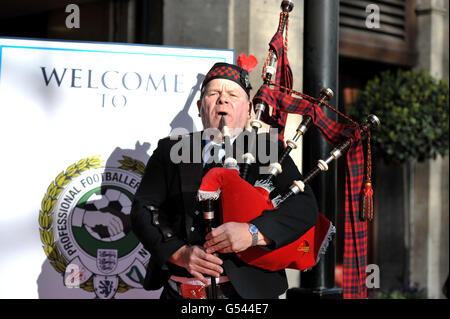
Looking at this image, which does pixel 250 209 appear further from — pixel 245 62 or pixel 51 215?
pixel 51 215

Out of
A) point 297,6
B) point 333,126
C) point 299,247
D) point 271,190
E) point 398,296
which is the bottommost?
point 398,296

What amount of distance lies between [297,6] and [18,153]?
2178 millimetres

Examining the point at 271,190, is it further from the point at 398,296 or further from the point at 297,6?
the point at 398,296

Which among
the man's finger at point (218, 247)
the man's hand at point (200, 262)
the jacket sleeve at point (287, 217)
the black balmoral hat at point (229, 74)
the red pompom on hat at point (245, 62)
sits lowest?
the man's hand at point (200, 262)

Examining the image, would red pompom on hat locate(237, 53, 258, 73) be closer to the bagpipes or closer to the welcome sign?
the bagpipes

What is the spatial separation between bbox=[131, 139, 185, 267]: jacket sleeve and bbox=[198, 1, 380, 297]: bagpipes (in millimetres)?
208

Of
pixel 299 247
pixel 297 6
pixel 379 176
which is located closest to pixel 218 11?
pixel 297 6

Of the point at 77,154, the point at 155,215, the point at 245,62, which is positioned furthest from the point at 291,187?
the point at 77,154

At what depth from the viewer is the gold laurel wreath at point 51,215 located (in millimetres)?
3400

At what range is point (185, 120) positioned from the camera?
3586mm

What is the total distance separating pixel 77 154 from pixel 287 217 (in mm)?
1529

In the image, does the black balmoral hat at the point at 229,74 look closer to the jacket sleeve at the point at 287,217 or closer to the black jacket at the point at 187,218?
the black jacket at the point at 187,218

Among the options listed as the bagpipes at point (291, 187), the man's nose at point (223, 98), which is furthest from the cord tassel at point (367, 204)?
the man's nose at point (223, 98)

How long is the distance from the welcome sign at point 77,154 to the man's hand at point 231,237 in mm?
1277
